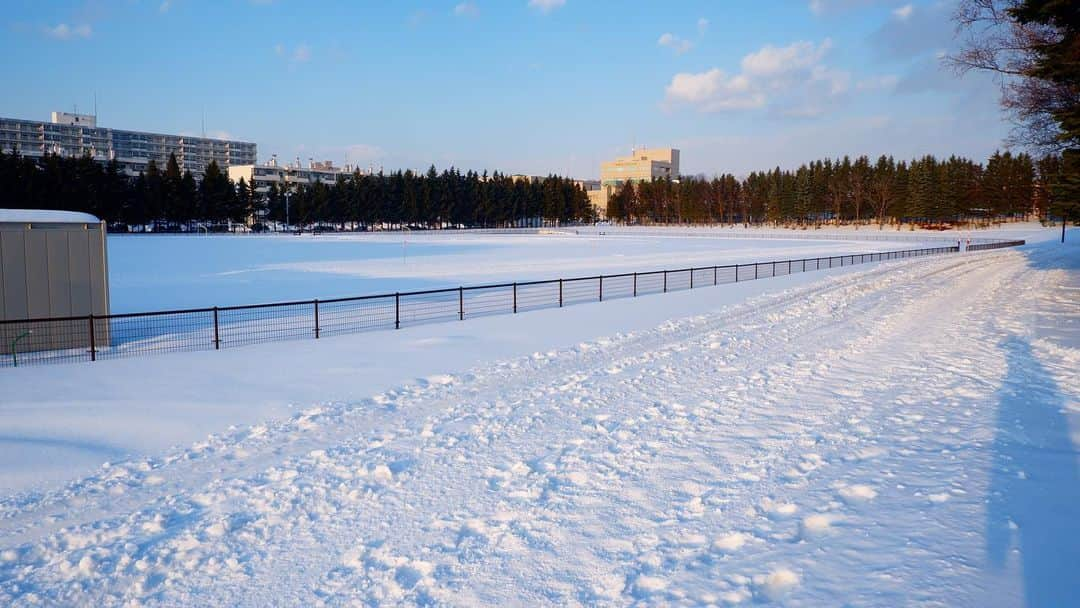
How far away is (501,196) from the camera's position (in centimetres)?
13912

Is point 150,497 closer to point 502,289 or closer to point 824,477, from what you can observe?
point 824,477

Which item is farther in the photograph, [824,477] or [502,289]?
[502,289]

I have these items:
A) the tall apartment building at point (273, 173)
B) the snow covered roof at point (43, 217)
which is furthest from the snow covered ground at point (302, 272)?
the tall apartment building at point (273, 173)

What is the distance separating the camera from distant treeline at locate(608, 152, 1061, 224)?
11369 centimetres

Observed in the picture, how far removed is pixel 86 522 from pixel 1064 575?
24.2 ft

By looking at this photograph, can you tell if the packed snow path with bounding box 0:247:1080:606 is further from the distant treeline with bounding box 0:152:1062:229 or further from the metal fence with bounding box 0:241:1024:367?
the distant treeline with bounding box 0:152:1062:229

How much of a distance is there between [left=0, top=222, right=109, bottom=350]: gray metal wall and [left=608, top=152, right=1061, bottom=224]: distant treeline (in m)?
101

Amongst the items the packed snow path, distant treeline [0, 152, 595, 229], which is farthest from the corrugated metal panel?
distant treeline [0, 152, 595, 229]

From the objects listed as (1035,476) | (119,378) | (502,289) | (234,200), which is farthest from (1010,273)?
(234,200)

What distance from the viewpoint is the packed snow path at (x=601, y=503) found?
4844 mm

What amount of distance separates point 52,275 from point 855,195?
13563 centimetres

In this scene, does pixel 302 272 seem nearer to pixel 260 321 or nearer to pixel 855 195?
pixel 260 321

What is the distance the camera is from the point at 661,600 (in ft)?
15.2

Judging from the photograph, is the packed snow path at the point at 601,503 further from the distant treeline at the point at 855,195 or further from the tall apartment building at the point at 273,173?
the tall apartment building at the point at 273,173
